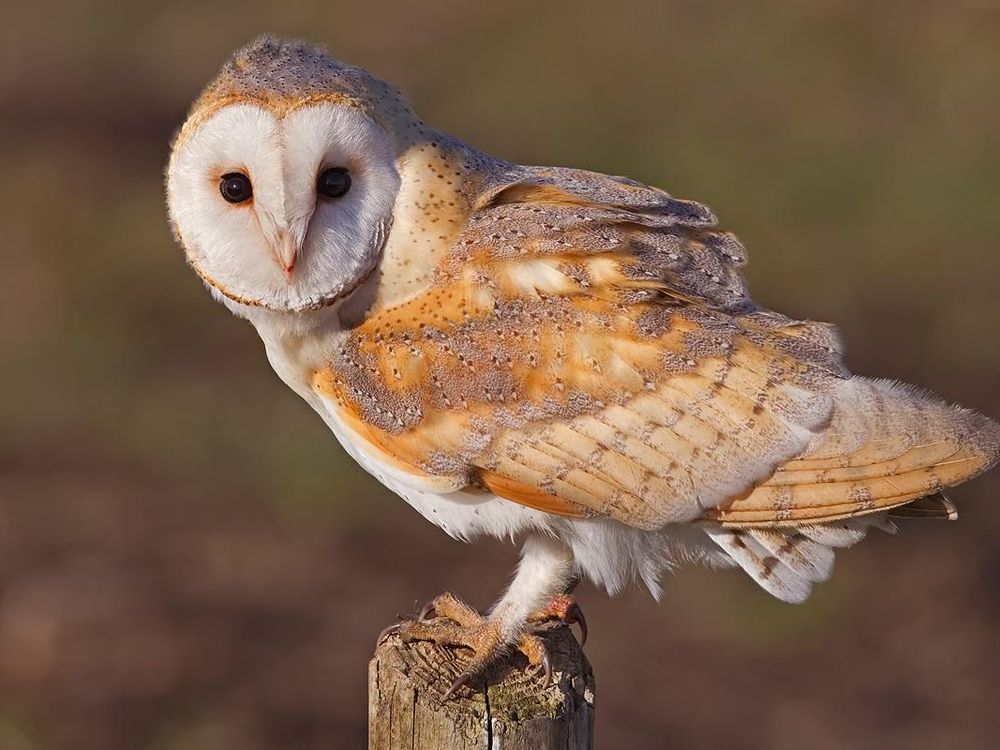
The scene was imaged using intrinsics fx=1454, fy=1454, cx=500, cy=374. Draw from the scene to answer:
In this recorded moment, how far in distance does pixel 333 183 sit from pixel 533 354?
61 centimetres

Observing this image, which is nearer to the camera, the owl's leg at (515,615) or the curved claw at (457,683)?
the curved claw at (457,683)

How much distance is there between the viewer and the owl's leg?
3.60 m

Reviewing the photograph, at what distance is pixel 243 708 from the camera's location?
23.0 feet

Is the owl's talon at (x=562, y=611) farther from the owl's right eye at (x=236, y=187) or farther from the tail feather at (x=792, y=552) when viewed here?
the owl's right eye at (x=236, y=187)

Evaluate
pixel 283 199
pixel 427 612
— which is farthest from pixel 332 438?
pixel 283 199

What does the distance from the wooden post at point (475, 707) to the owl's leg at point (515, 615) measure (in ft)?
0.35

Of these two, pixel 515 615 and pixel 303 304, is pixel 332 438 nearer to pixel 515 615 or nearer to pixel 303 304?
pixel 515 615

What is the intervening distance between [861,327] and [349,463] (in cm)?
337

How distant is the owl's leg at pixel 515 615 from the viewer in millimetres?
3596

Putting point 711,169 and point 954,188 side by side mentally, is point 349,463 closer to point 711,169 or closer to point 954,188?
point 711,169

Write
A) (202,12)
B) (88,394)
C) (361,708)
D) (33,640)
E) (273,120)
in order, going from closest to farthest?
(273,120), (361,708), (33,640), (88,394), (202,12)

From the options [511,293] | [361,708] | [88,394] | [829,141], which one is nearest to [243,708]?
[361,708]

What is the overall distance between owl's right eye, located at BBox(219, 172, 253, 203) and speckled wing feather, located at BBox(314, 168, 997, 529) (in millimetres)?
457

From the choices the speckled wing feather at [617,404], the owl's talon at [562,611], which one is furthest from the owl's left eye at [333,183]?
the owl's talon at [562,611]
